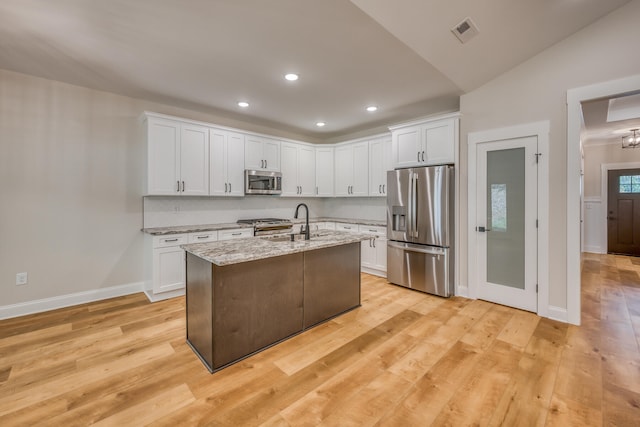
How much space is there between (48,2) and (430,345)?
4241 millimetres

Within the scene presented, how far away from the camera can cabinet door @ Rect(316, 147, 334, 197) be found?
5.89 metres

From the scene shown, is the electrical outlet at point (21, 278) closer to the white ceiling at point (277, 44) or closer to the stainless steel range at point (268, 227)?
the white ceiling at point (277, 44)

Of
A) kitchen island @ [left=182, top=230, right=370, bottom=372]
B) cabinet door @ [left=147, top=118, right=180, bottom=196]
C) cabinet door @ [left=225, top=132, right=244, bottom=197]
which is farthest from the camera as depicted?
cabinet door @ [left=225, top=132, right=244, bottom=197]

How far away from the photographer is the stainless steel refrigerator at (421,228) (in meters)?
3.84

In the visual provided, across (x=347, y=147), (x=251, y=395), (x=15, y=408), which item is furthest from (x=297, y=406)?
(x=347, y=147)

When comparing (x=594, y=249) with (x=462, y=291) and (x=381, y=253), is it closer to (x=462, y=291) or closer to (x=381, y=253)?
(x=462, y=291)

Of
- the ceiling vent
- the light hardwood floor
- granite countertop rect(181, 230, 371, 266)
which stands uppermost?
the ceiling vent

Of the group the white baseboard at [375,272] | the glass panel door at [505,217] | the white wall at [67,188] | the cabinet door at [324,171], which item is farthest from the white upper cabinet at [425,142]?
the white wall at [67,188]

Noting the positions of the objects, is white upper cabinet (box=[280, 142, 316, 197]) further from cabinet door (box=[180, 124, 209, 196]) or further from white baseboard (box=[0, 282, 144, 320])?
white baseboard (box=[0, 282, 144, 320])

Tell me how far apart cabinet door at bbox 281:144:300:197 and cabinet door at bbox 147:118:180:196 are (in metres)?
1.93

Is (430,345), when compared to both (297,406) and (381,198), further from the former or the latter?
(381,198)

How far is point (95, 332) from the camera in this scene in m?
2.82

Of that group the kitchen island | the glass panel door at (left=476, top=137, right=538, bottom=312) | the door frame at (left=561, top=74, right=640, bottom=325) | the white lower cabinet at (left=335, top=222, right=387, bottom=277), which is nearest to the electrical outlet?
the kitchen island

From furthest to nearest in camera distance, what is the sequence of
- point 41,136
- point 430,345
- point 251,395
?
point 41,136
point 430,345
point 251,395
